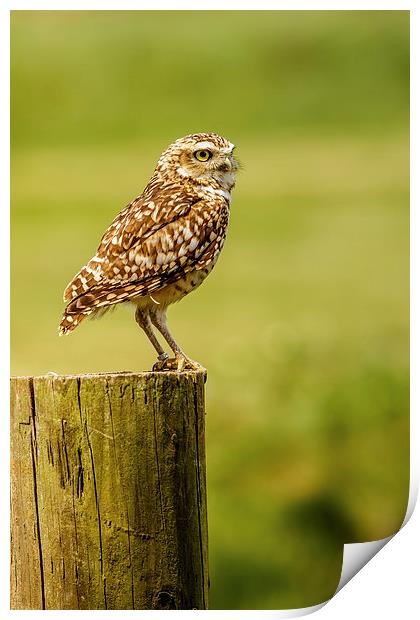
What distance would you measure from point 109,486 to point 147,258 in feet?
3.03

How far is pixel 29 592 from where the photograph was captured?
243cm

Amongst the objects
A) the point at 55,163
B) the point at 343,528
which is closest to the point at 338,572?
the point at 343,528

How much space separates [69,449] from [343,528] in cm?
185

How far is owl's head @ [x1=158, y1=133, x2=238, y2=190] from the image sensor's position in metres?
3.26

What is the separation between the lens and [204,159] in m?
3.28

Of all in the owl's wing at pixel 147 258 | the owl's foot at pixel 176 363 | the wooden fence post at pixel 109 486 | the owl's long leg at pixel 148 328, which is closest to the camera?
the wooden fence post at pixel 109 486

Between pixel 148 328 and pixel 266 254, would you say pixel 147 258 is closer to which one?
pixel 148 328

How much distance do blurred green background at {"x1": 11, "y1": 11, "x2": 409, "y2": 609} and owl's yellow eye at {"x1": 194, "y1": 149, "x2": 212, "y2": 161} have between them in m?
0.21

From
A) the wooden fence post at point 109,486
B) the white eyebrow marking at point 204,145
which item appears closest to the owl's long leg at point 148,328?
the white eyebrow marking at point 204,145

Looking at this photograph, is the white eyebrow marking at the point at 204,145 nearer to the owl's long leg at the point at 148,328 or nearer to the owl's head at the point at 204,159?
the owl's head at the point at 204,159

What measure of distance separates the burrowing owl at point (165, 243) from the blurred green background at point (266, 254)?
6.8 inches

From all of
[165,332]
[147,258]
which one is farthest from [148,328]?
[147,258]

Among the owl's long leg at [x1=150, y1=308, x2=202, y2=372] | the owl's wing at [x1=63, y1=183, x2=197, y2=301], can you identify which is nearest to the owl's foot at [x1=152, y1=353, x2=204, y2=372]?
the owl's long leg at [x1=150, y1=308, x2=202, y2=372]

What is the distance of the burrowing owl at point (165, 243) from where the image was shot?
9.66 ft
